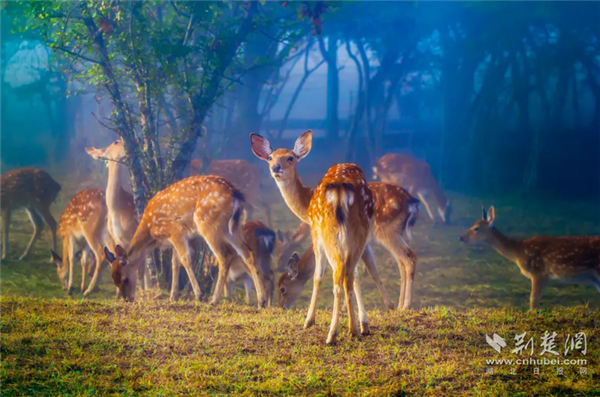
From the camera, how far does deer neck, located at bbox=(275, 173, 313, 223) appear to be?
15.2ft

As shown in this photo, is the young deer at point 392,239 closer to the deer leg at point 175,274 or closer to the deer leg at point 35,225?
the deer leg at point 175,274

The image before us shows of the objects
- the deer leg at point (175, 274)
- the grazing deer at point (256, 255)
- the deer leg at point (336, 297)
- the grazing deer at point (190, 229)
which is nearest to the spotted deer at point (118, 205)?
the grazing deer at point (190, 229)

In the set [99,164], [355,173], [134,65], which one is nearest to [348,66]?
[99,164]

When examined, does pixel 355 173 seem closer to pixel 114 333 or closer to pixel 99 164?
pixel 114 333

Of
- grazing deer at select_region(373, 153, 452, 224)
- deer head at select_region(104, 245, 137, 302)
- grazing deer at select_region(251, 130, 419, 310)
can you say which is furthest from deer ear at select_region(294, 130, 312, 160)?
grazing deer at select_region(373, 153, 452, 224)

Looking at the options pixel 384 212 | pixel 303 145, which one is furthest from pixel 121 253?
pixel 384 212

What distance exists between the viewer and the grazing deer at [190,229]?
233 inches

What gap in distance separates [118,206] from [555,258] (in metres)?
5.02

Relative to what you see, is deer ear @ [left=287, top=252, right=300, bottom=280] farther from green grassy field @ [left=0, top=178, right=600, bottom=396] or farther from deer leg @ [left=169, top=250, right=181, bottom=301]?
deer leg @ [left=169, top=250, right=181, bottom=301]

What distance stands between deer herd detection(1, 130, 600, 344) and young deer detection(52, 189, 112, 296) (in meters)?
0.01

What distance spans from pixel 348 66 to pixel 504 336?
12.3 meters

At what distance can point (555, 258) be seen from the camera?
610 cm

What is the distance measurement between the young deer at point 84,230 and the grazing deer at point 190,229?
116 cm

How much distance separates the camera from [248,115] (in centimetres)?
1385
